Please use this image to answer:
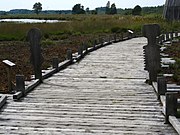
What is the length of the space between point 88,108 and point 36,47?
3.52 m

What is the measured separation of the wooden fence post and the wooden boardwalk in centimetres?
46

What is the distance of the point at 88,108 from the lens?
7820 millimetres

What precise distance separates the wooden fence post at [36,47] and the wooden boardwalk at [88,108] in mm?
459

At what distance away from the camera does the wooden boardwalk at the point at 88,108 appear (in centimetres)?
645

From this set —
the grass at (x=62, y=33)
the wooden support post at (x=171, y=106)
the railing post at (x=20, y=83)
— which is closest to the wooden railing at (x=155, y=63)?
the wooden support post at (x=171, y=106)

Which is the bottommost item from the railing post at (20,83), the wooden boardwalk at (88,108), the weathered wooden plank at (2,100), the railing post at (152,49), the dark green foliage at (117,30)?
the dark green foliage at (117,30)

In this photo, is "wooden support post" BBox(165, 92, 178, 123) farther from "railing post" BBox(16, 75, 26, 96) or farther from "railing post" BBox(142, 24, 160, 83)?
"railing post" BBox(142, 24, 160, 83)

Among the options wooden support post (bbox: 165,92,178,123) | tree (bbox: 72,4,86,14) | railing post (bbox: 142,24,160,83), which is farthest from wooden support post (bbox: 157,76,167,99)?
tree (bbox: 72,4,86,14)

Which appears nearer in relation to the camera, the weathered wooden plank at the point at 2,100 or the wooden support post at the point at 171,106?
the wooden support post at the point at 171,106

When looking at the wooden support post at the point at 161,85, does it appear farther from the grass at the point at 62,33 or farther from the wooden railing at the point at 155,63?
the grass at the point at 62,33

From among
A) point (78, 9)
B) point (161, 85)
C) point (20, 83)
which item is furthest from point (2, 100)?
point (78, 9)

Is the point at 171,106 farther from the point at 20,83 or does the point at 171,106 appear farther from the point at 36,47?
the point at 36,47

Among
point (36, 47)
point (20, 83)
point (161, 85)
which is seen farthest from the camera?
point (36, 47)

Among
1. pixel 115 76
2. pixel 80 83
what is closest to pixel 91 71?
A: pixel 115 76
